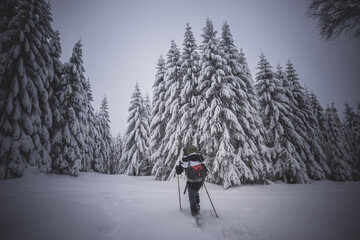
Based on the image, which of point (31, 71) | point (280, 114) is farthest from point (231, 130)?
point (31, 71)

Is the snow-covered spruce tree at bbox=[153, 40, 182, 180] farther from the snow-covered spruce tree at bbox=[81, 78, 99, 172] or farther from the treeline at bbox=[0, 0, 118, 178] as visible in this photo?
the snow-covered spruce tree at bbox=[81, 78, 99, 172]

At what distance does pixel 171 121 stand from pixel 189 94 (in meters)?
3.29

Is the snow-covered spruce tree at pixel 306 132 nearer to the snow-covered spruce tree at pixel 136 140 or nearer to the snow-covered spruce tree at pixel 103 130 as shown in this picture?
the snow-covered spruce tree at pixel 136 140

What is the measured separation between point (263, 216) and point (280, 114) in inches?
571

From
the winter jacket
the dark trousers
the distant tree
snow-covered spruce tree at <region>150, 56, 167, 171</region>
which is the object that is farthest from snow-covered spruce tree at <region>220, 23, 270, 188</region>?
snow-covered spruce tree at <region>150, 56, 167, 171</region>

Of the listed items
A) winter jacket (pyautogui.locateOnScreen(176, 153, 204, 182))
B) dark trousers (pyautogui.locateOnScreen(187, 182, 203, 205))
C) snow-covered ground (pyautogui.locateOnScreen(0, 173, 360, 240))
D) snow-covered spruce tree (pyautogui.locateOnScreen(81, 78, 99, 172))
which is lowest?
snow-covered ground (pyautogui.locateOnScreen(0, 173, 360, 240))

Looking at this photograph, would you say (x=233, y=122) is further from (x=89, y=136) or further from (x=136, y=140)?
(x=89, y=136)

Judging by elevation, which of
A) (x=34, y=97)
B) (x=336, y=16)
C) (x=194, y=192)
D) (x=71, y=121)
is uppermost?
(x=336, y=16)

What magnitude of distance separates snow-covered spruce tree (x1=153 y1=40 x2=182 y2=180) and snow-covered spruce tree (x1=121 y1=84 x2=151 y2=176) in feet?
19.1

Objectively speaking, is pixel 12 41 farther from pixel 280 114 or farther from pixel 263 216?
pixel 280 114

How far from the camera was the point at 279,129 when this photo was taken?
52.0ft

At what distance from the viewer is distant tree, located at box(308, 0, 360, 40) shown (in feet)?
18.3

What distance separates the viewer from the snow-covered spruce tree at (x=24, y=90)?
400 inches

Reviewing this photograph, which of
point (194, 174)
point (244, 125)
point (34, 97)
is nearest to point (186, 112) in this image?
point (244, 125)
